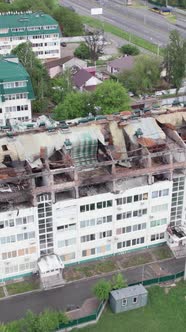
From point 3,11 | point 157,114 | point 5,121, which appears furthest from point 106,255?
point 3,11

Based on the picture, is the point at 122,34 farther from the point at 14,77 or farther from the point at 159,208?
the point at 159,208

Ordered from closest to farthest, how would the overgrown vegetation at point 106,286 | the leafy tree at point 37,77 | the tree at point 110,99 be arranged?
the overgrown vegetation at point 106,286 → the tree at point 110,99 → the leafy tree at point 37,77

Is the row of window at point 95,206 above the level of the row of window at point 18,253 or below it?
above

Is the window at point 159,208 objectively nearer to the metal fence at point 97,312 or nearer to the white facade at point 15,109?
the metal fence at point 97,312

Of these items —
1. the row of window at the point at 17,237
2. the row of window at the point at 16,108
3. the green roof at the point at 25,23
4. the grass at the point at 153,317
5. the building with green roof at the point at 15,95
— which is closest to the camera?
the grass at the point at 153,317

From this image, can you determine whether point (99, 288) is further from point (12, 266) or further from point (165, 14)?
point (165, 14)

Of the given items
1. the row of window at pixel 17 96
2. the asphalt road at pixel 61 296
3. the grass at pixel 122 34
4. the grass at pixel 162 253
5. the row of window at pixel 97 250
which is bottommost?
the asphalt road at pixel 61 296

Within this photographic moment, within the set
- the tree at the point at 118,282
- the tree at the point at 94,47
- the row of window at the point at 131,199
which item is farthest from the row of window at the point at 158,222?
the tree at the point at 94,47

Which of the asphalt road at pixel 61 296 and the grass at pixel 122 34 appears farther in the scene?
the grass at pixel 122 34
